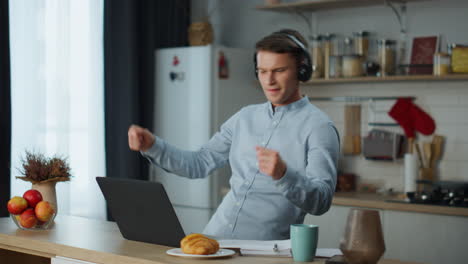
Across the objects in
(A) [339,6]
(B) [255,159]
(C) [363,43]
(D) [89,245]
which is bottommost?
(D) [89,245]

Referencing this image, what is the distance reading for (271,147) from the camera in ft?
8.14

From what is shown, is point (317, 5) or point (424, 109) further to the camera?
point (317, 5)

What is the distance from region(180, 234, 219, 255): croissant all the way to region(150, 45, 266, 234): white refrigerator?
2711 millimetres

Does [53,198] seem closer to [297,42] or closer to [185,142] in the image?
[297,42]

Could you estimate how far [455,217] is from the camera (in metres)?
3.78

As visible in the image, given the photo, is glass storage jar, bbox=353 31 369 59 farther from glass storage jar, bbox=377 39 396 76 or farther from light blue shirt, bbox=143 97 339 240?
light blue shirt, bbox=143 97 339 240

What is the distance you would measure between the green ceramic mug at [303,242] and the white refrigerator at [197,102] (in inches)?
109

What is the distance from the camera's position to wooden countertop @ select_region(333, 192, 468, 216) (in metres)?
3.78

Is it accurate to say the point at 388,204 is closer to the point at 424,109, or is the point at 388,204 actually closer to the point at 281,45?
the point at 424,109

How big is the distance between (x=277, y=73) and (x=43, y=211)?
1.01 m

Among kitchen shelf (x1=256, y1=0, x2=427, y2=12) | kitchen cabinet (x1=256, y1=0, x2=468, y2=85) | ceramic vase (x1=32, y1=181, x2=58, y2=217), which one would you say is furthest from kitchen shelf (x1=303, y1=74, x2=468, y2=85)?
ceramic vase (x1=32, y1=181, x2=58, y2=217)

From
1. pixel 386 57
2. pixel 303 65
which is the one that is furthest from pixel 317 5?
pixel 303 65

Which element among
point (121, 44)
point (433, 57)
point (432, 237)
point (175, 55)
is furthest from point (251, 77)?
point (432, 237)

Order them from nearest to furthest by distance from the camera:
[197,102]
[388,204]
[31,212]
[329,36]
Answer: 1. [31,212]
2. [388,204]
3. [329,36]
4. [197,102]
